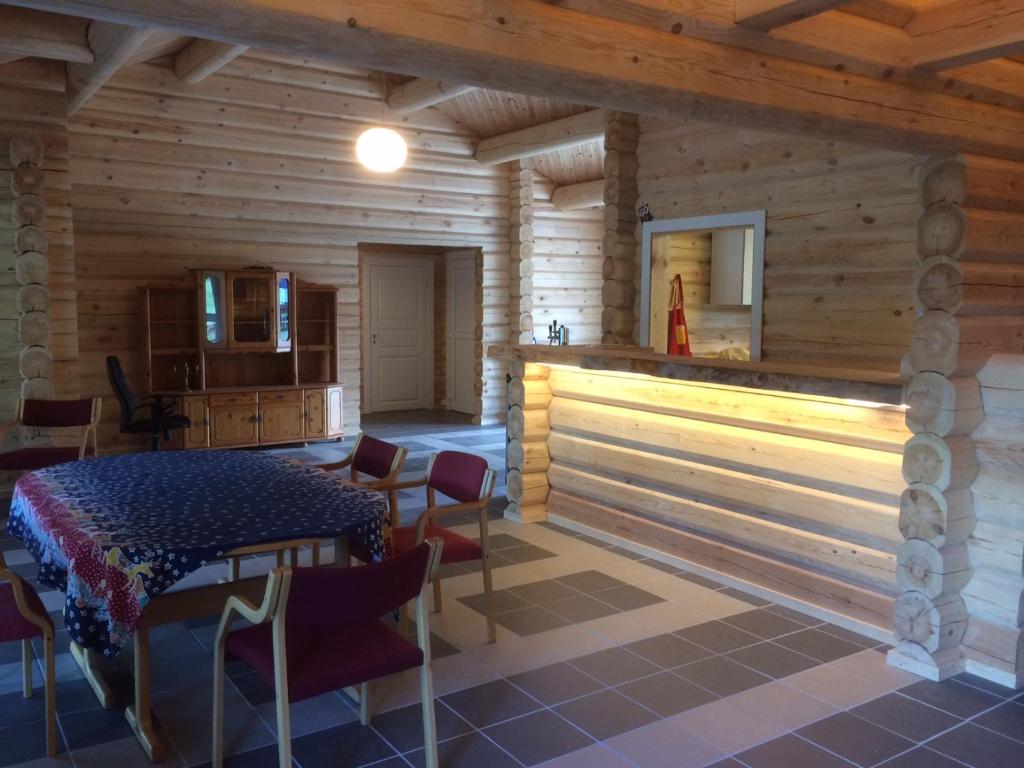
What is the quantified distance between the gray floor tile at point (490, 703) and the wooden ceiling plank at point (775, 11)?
2823mm

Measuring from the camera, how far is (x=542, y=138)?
965cm

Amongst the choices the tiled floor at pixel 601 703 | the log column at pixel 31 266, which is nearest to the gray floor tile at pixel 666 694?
the tiled floor at pixel 601 703

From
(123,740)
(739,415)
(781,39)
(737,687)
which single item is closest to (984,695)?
(737,687)

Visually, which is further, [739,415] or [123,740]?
[739,415]

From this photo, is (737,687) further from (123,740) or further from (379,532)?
(123,740)

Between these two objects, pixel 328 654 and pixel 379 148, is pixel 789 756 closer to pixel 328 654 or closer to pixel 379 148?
pixel 328 654

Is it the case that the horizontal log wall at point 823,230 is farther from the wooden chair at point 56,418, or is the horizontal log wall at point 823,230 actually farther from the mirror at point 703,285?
the wooden chair at point 56,418

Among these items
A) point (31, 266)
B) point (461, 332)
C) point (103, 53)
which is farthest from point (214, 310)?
point (461, 332)

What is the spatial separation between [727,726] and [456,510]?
1.57 metres

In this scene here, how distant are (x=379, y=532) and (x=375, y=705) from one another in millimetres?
752

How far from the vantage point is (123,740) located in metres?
3.27

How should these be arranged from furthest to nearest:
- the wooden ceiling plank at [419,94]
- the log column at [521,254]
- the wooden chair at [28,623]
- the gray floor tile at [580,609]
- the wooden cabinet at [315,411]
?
the log column at [521,254]
the wooden cabinet at [315,411]
the wooden ceiling plank at [419,94]
the gray floor tile at [580,609]
the wooden chair at [28,623]

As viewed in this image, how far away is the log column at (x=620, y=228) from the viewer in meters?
7.71

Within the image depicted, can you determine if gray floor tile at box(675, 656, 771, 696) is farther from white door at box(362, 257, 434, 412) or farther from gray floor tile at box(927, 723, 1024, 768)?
white door at box(362, 257, 434, 412)
